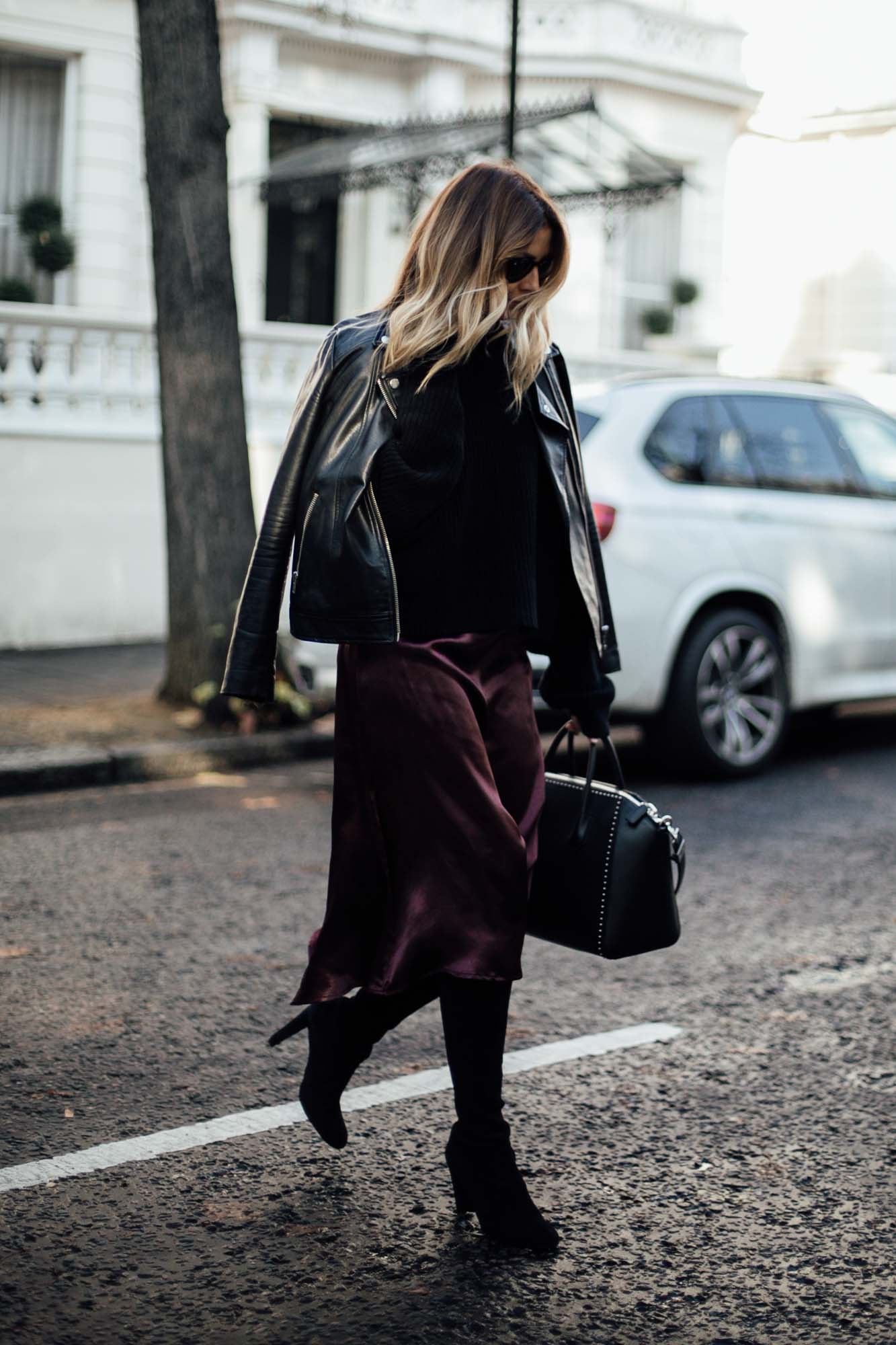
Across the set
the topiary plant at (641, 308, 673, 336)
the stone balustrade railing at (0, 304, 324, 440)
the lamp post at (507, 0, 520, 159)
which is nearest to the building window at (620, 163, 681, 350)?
the topiary plant at (641, 308, 673, 336)

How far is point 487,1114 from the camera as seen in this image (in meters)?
2.86

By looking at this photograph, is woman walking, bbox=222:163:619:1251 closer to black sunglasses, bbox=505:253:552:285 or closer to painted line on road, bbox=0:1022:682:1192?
black sunglasses, bbox=505:253:552:285

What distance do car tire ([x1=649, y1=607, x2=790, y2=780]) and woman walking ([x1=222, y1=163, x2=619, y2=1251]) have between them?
4389 millimetres

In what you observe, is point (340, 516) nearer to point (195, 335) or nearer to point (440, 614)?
point (440, 614)

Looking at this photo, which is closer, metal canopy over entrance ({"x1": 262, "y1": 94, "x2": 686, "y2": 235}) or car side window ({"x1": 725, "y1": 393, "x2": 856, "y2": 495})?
car side window ({"x1": 725, "y1": 393, "x2": 856, "y2": 495})

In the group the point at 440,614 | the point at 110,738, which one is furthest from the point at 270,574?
the point at 110,738

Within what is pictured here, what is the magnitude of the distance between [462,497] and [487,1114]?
1088mm

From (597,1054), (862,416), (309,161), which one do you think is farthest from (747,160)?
(597,1054)

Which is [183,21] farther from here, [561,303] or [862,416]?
[561,303]

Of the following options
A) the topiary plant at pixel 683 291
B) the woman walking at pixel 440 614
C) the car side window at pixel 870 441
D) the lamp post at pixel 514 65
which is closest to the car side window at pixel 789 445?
the car side window at pixel 870 441

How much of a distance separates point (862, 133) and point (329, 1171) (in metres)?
22.8

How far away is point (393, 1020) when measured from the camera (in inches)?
119

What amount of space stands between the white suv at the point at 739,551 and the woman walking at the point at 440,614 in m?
4.12

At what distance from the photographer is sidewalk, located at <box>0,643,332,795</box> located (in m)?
7.39
